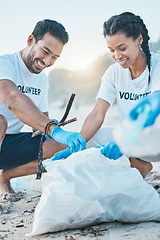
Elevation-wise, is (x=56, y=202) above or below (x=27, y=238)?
above

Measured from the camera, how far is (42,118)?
1625 millimetres

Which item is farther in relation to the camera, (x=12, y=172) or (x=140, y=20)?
(x=12, y=172)

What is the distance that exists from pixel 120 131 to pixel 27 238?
0.69m

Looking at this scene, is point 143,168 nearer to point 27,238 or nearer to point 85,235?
point 85,235

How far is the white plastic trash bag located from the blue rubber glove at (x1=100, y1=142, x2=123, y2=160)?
0.08m

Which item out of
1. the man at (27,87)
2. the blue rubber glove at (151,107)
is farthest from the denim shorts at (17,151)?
the blue rubber glove at (151,107)

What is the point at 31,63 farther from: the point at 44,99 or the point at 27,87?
the point at 44,99

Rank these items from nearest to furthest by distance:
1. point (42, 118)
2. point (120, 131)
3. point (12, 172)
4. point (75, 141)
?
1. point (120, 131)
2. point (75, 141)
3. point (42, 118)
4. point (12, 172)

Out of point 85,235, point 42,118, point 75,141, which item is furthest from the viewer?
point 42,118

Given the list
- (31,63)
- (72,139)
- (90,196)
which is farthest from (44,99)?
(90,196)

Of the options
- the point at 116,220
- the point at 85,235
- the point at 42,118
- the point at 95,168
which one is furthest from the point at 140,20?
the point at 85,235

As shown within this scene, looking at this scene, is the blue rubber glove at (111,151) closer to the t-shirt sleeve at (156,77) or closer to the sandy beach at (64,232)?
the sandy beach at (64,232)

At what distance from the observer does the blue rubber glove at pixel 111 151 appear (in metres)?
1.37

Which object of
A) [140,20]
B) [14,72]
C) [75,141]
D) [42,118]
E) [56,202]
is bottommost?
[56,202]
